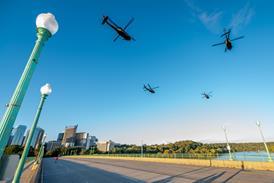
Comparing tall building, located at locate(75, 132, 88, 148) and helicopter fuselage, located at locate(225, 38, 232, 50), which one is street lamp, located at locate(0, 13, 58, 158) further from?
tall building, located at locate(75, 132, 88, 148)

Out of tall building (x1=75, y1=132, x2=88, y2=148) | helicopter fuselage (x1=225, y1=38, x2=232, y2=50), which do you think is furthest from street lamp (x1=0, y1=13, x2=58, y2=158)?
tall building (x1=75, y1=132, x2=88, y2=148)

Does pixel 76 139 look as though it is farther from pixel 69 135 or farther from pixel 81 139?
pixel 69 135

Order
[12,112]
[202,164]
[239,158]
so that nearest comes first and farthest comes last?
1. [12,112]
2. [239,158]
3. [202,164]

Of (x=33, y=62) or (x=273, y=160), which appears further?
(x=273, y=160)

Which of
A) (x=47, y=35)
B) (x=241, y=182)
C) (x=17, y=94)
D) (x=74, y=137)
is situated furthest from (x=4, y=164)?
(x=74, y=137)

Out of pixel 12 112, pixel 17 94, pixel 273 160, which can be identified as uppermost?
pixel 17 94

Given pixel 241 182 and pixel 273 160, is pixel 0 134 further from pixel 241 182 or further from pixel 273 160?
pixel 273 160

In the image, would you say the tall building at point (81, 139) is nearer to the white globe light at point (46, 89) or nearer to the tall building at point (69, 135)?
Answer: the tall building at point (69, 135)
